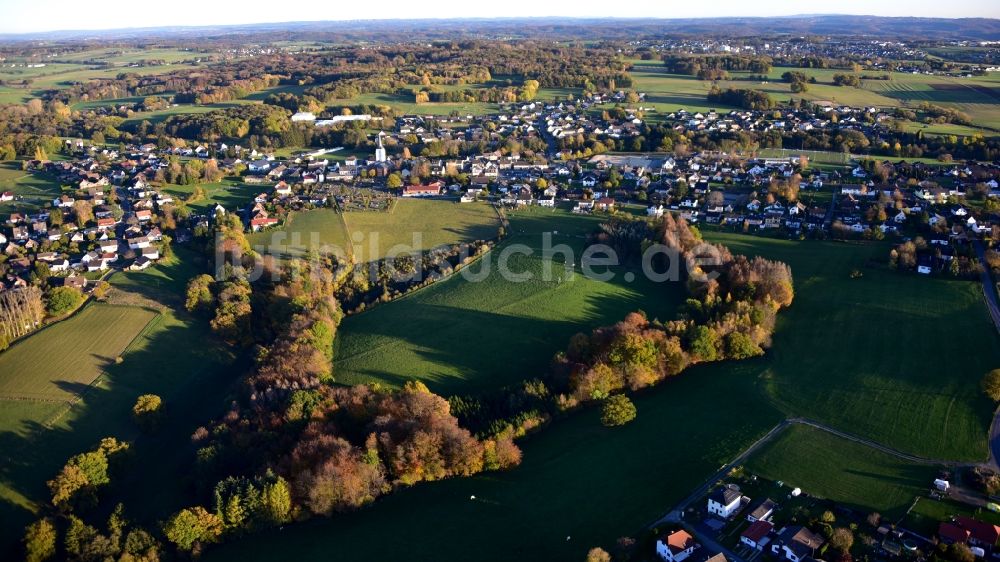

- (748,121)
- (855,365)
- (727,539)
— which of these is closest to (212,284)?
(727,539)

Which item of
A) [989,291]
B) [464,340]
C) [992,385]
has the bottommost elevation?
[464,340]

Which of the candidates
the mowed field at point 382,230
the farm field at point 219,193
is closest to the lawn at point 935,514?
the mowed field at point 382,230

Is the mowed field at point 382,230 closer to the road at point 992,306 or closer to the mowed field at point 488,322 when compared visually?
the mowed field at point 488,322

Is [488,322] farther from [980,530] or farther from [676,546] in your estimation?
[980,530]

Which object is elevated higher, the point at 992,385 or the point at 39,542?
the point at 992,385

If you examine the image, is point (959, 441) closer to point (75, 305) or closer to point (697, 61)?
point (75, 305)

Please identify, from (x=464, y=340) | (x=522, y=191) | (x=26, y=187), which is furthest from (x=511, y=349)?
(x=26, y=187)
